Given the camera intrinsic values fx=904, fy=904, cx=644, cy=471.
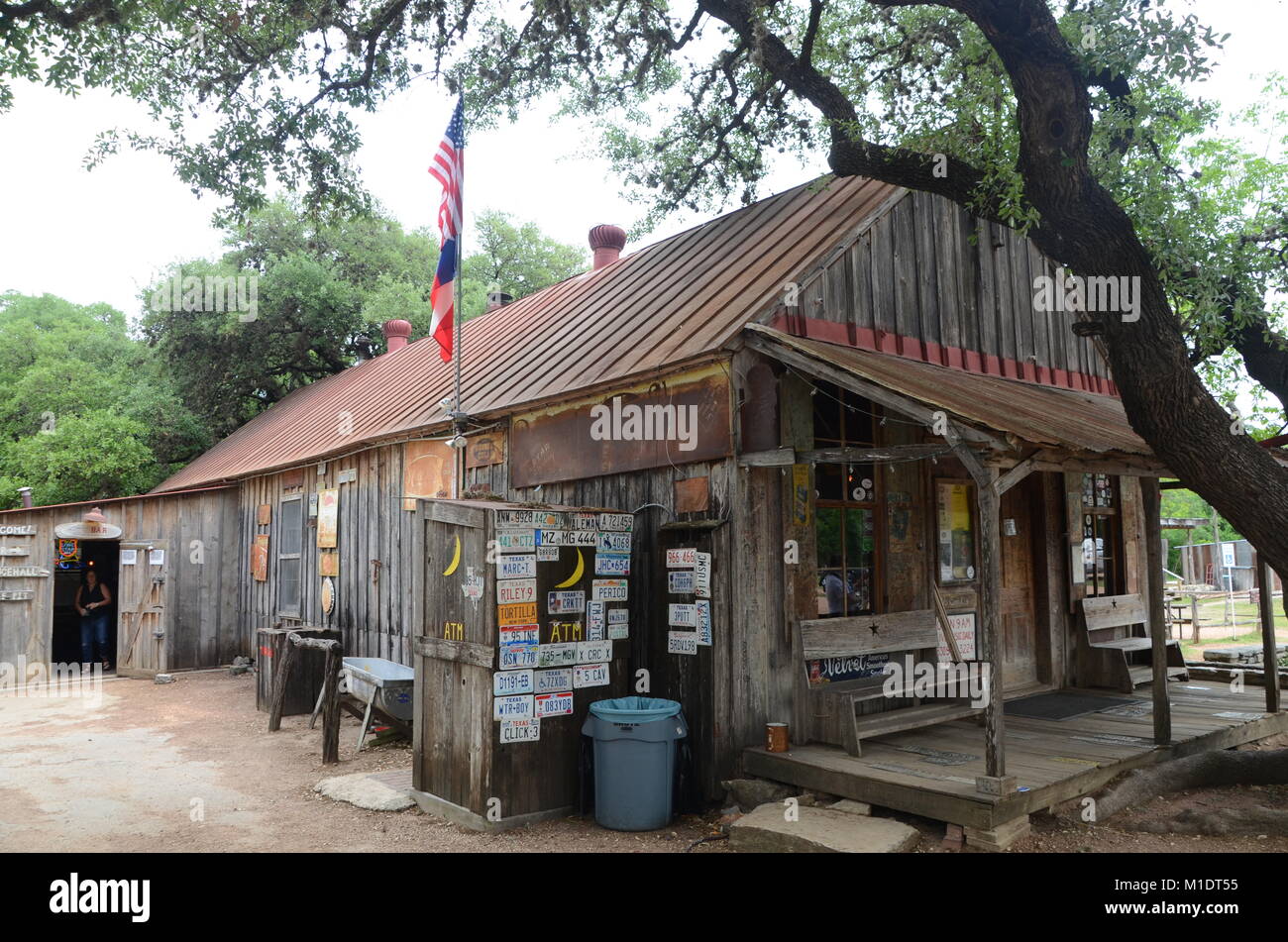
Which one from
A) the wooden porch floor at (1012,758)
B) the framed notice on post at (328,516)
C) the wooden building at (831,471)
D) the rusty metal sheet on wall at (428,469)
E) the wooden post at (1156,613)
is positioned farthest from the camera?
the framed notice on post at (328,516)

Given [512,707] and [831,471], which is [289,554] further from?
[831,471]

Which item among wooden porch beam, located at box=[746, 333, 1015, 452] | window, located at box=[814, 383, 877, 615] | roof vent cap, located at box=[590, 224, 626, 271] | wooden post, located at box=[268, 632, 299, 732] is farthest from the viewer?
roof vent cap, located at box=[590, 224, 626, 271]

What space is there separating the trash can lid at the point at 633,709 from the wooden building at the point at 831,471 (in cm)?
48

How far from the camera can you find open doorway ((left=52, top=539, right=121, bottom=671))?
18359 millimetres

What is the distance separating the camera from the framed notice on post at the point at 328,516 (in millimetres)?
14008

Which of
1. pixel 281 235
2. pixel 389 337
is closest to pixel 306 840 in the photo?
pixel 389 337

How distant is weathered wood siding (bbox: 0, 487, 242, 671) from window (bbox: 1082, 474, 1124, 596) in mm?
14236

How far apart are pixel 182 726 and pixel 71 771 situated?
2.60m

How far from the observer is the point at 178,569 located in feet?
54.4

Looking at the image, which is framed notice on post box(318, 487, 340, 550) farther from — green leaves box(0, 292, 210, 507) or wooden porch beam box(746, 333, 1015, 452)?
green leaves box(0, 292, 210, 507)

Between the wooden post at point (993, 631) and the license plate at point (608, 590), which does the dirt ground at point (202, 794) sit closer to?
the license plate at point (608, 590)

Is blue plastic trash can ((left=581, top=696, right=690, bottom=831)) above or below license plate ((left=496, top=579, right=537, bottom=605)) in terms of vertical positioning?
below

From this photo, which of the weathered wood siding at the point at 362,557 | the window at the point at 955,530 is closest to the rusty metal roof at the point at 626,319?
the weathered wood siding at the point at 362,557

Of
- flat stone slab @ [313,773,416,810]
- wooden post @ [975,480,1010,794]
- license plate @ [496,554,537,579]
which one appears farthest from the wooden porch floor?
flat stone slab @ [313,773,416,810]
